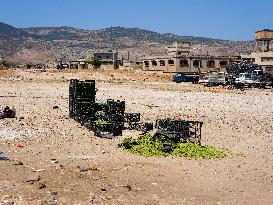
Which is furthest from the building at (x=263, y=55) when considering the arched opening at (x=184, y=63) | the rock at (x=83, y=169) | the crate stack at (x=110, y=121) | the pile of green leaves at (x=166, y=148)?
the rock at (x=83, y=169)

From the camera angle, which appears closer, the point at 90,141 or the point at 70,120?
the point at 90,141

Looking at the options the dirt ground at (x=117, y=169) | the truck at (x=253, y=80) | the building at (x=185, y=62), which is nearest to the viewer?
the dirt ground at (x=117, y=169)

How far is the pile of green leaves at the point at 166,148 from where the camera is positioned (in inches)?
596

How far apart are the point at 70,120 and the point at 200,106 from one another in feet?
36.0

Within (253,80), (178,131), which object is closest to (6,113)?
(178,131)

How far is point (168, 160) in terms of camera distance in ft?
47.4

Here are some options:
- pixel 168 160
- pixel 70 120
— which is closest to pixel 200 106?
pixel 70 120

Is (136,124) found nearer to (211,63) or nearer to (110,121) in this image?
(110,121)

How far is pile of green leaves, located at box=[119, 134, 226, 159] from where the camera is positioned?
15.1 metres

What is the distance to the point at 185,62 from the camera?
77.5 meters

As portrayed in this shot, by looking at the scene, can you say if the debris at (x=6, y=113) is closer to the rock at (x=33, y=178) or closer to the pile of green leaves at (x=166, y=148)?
the pile of green leaves at (x=166, y=148)

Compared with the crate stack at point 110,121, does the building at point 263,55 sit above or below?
above

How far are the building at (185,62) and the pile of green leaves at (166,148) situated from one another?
61.1m

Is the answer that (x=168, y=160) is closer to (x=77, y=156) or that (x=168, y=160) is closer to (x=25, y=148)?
(x=77, y=156)
